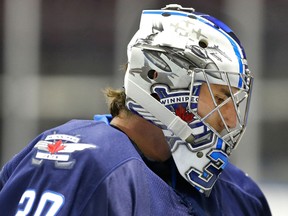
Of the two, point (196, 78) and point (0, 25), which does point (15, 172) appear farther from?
point (0, 25)

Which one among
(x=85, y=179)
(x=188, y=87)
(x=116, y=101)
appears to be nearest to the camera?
(x=85, y=179)

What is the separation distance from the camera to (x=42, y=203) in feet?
6.91

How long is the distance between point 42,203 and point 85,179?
0.14 m

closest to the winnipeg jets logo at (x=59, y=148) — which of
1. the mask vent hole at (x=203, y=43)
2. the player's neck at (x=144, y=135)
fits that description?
the player's neck at (x=144, y=135)

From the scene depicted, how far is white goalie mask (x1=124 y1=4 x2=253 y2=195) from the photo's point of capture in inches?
92.5

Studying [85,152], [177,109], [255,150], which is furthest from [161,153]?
[255,150]

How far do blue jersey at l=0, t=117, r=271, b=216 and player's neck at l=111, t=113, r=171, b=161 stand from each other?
4 cm

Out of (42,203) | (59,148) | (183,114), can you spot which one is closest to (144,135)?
(183,114)

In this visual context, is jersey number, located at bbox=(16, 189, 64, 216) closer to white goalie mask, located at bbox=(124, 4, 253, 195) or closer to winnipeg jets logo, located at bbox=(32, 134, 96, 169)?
winnipeg jets logo, located at bbox=(32, 134, 96, 169)

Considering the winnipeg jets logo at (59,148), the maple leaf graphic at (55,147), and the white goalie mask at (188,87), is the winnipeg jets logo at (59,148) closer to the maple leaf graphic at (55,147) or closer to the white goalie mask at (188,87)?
the maple leaf graphic at (55,147)

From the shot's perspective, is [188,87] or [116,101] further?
[116,101]

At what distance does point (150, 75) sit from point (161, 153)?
0.24m

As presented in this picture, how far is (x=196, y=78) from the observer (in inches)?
92.4

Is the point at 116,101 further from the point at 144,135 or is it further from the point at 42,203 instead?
the point at 42,203
